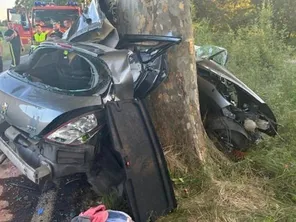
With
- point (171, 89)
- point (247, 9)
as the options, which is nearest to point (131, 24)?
point (171, 89)

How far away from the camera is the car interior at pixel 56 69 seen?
12.2 feet

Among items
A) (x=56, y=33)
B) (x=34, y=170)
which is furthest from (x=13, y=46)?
(x=34, y=170)

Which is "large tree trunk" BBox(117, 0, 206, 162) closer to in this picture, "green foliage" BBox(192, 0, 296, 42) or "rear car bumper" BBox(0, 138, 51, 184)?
"rear car bumper" BBox(0, 138, 51, 184)

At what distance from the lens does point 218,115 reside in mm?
3910

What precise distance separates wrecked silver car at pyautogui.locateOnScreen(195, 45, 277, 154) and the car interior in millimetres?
1369

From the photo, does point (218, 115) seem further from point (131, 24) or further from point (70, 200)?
point (70, 200)

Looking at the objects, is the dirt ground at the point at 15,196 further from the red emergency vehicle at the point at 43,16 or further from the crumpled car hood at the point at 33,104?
the red emergency vehicle at the point at 43,16

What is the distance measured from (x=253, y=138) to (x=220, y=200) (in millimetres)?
1342

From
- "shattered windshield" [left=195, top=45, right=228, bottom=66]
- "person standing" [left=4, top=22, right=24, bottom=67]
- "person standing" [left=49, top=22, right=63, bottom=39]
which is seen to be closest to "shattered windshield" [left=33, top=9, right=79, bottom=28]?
"person standing" [left=49, top=22, right=63, bottom=39]

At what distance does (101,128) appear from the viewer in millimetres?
2633

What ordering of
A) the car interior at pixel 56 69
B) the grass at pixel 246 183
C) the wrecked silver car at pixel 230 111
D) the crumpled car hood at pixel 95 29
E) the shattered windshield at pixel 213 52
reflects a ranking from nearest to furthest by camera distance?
the grass at pixel 246 183
the crumpled car hood at pixel 95 29
the car interior at pixel 56 69
the wrecked silver car at pixel 230 111
the shattered windshield at pixel 213 52

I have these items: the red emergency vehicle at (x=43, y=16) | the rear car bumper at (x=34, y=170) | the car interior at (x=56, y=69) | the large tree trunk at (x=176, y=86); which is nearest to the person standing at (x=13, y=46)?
the red emergency vehicle at (x=43, y=16)

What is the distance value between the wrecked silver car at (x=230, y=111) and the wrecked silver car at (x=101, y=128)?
0.92 meters

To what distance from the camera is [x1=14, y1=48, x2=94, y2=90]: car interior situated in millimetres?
3732
